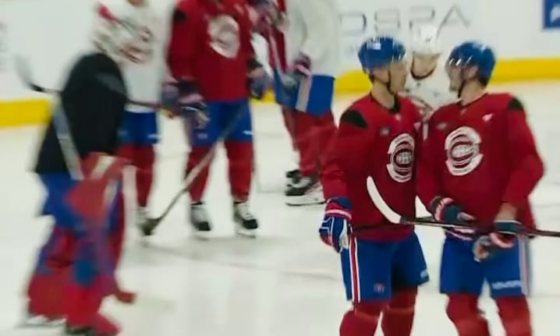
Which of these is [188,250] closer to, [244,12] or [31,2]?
[244,12]

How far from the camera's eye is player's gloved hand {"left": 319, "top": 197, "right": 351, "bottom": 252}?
2928mm

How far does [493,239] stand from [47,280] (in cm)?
142

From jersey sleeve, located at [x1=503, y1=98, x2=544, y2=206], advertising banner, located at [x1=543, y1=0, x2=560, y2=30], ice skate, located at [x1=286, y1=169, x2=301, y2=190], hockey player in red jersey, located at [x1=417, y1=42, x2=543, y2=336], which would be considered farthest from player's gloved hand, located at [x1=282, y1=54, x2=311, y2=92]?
advertising banner, located at [x1=543, y1=0, x2=560, y2=30]

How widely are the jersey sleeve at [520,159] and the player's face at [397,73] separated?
0.84 feet

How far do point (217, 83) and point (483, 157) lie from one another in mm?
1921

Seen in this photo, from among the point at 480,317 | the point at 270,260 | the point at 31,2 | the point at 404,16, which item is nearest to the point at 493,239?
the point at 480,317

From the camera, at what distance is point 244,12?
186 inches

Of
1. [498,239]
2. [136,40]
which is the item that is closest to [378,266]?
[498,239]

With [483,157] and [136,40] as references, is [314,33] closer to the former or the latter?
[136,40]

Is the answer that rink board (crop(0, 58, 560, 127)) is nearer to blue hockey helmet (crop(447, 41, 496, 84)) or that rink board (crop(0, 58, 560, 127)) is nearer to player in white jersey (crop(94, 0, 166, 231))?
player in white jersey (crop(94, 0, 166, 231))

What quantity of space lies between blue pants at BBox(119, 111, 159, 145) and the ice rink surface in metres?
0.39

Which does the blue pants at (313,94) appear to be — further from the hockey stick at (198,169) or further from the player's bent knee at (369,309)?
the player's bent knee at (369,309)

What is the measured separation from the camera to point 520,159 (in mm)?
2908

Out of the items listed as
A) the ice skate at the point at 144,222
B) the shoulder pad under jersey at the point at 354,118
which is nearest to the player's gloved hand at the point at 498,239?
the shoulder pad under jersey at the point at 354,118
